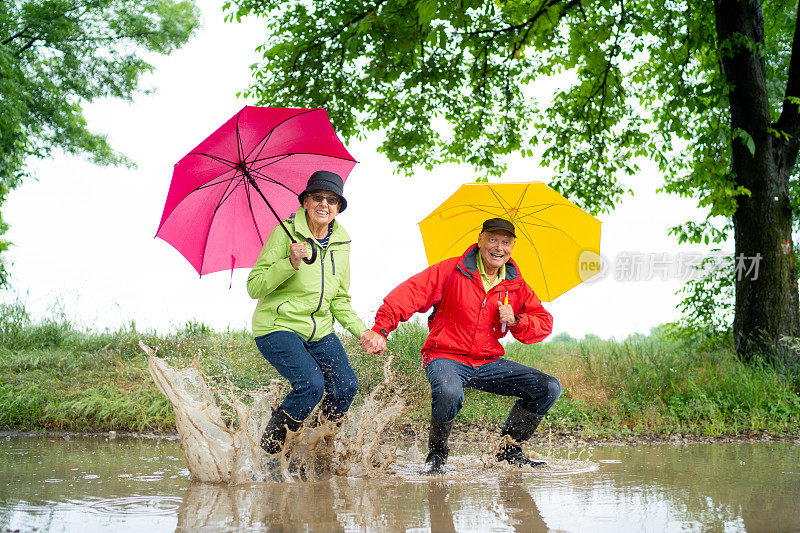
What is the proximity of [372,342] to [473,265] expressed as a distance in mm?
1208

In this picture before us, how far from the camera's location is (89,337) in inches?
570

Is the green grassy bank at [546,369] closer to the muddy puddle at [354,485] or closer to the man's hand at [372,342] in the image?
the muddy puddle at [354,485]

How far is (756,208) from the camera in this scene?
12414mm

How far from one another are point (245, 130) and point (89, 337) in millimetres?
10258

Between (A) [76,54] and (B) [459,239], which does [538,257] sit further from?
(A) [76,54]

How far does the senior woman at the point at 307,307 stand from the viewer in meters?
5.52

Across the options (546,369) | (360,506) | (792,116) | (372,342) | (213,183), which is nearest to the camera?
(360,506)

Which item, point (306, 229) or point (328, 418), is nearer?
point (306, 229)

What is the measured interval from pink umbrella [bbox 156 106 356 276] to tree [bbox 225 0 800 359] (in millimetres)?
4342

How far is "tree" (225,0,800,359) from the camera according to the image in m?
12.2

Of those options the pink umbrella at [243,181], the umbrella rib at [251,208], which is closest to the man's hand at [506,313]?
the pink umbrella at [243,181]

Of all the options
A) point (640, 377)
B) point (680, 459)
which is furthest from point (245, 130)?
point (640, 377)

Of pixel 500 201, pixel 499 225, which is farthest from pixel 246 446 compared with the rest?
pixel 500 201

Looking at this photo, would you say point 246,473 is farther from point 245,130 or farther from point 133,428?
point 133,428
